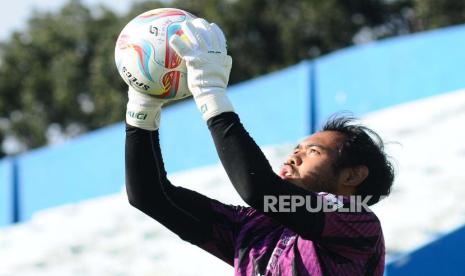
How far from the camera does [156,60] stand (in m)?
2.41

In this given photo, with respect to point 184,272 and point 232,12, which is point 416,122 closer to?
point 184,272

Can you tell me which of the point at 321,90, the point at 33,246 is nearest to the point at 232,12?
the point at 321,90

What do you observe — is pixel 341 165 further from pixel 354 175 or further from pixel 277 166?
pixel 277 166

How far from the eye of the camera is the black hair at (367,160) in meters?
2.42

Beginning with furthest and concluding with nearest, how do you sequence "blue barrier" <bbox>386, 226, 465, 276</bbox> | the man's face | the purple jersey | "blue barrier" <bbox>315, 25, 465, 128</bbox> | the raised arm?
"blue barrier" <bbox>315, 25, 465, 128</bbox> < "blue barrier" <bbox>386, 226, 465, 276</bbox> < the man's face < the purple jersey < the raised arm

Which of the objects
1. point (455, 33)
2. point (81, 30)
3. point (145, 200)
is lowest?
point (81, 30)

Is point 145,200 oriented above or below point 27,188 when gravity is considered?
above

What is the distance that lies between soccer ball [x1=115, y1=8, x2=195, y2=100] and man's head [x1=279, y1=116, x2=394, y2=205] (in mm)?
365

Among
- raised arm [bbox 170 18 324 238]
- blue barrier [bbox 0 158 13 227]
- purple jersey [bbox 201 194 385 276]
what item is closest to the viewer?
raised arm [bbox 170 18 324 238]

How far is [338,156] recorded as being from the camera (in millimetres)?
2410

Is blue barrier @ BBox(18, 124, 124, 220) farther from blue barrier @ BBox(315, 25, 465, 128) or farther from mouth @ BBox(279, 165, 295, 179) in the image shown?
mouth @ BBox(279, 165, 295, 179)

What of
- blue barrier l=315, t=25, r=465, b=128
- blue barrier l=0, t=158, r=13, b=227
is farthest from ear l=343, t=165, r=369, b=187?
blue barrier l=0, t=158, r=13, b=227

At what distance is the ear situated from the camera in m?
2.41

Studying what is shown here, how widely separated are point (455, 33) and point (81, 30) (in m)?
18.0
